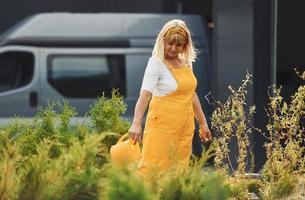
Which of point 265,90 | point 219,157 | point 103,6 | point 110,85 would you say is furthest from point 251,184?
point 103,6

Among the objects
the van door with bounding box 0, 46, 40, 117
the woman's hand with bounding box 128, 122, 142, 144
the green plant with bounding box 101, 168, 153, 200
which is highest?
the green plant with bounding box 101, 168, 153, 200

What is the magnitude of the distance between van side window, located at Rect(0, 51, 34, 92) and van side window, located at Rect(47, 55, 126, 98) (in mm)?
304

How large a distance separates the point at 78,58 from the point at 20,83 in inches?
35.4

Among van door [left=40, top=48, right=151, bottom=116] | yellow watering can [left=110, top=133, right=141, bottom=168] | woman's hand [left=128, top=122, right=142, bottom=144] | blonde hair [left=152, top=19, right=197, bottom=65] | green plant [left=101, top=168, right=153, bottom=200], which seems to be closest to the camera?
green plant [left=101, top=168, right=153, bottom=200]

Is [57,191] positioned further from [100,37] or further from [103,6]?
[103,6]

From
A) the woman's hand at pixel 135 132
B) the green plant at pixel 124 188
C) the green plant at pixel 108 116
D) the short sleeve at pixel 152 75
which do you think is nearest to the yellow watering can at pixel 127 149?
the woman's hand at pixel 135 132

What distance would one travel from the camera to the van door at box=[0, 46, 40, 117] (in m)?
10.9

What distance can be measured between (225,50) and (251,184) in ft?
20.0

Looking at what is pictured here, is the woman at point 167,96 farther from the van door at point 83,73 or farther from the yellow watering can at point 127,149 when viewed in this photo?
the van door at point 83,73

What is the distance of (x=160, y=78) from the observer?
5652 millimetres

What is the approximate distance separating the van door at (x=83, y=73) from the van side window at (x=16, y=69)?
22 centimetres

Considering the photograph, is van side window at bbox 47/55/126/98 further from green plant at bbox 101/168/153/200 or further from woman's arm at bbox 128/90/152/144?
green plant at bbox 101/168/153/200

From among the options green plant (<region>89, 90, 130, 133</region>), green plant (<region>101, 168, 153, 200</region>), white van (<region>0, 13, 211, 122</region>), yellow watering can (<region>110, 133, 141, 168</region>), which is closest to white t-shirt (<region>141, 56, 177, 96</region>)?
yellow watering can (<region>110, 133, 141, 168</region>)

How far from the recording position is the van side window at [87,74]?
36.1ft
